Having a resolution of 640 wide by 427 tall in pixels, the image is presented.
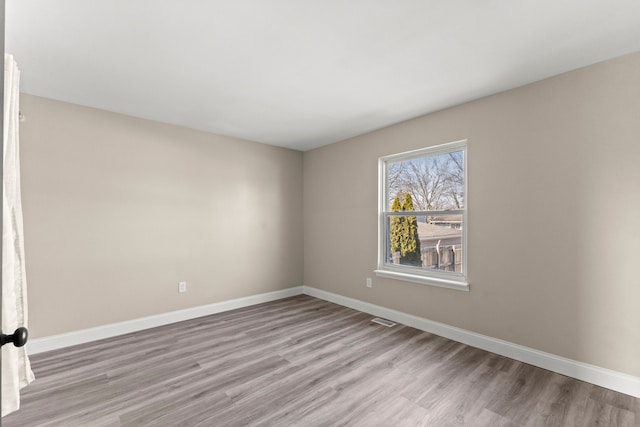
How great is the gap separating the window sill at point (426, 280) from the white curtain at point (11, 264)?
3.16 m

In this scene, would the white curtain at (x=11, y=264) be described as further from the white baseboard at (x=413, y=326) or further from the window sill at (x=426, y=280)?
the window sill at (x=426, y=280)

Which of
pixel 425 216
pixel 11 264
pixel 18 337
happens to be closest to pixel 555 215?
pixel 425 216

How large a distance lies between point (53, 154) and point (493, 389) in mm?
4318

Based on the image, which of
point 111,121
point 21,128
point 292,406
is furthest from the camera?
point 111,121

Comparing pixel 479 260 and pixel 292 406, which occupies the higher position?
pixel 479 260

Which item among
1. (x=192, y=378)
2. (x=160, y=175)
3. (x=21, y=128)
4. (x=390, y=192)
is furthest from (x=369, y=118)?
(x=21, y=128)

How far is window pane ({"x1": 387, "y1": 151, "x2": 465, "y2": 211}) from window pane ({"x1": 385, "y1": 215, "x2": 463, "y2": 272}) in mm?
169

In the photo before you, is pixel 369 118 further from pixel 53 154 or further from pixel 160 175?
pixel 53 154

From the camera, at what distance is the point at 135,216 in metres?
3.47

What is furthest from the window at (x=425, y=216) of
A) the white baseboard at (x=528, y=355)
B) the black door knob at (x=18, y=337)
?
the black door knob at (x=18, y=337)

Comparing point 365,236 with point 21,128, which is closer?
point 21,128

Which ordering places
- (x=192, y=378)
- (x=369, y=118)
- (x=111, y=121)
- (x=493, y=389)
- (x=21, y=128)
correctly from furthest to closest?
(x=369, y=118) < (x=111, y=121) < (x=21, y=128) < (x=192, y=378) < (x=493, y=389)

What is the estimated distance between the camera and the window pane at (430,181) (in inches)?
130

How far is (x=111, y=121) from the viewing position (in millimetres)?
3326
